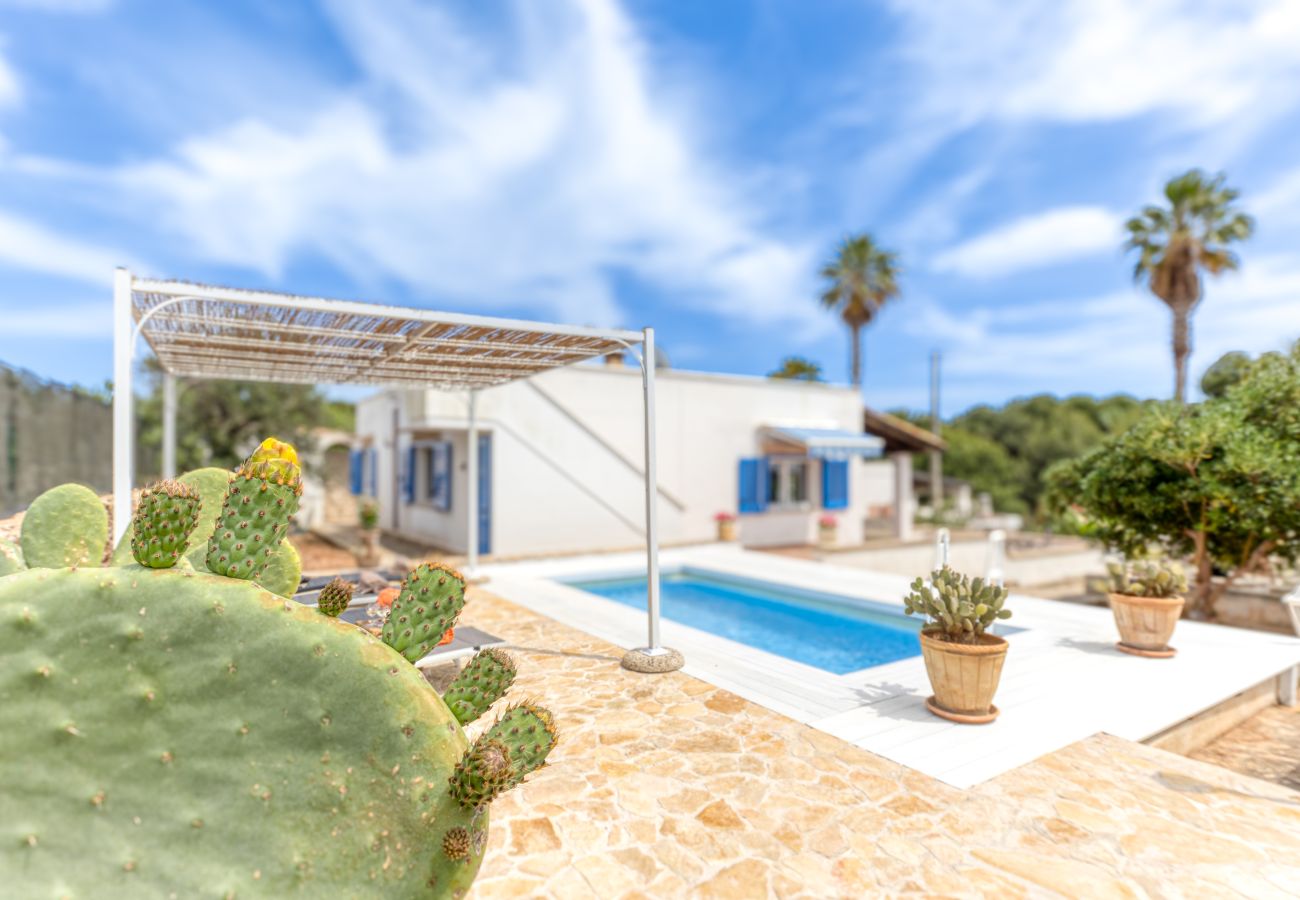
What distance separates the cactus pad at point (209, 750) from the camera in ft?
7.50

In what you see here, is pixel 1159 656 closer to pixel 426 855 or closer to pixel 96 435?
pixel 426 855

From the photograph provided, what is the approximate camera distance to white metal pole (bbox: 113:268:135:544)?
538cm

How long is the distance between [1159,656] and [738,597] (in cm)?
738

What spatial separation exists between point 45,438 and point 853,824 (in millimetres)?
14810

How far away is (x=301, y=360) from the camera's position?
379 inches

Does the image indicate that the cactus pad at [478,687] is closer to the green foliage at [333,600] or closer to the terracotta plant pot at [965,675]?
the green foliage at [333,600]

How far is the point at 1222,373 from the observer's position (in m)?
16.4

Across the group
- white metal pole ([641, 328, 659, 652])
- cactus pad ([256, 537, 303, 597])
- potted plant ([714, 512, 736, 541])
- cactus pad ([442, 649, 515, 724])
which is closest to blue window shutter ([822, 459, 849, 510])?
potted plant ([714, 512, 736, 541])

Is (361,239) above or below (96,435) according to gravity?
above

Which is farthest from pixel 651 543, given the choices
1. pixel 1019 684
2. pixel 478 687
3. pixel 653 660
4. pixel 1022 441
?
pixel 1022 441

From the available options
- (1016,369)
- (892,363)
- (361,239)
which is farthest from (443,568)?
(1016,369)

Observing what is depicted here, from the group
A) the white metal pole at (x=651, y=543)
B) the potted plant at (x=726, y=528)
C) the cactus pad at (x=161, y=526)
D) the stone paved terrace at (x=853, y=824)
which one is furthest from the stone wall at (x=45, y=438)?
the potted plant at (x=726, y=528)

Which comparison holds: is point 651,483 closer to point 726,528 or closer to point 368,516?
point 368,516

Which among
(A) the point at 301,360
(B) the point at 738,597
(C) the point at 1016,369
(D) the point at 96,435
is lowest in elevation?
(B) the point at 738,597
